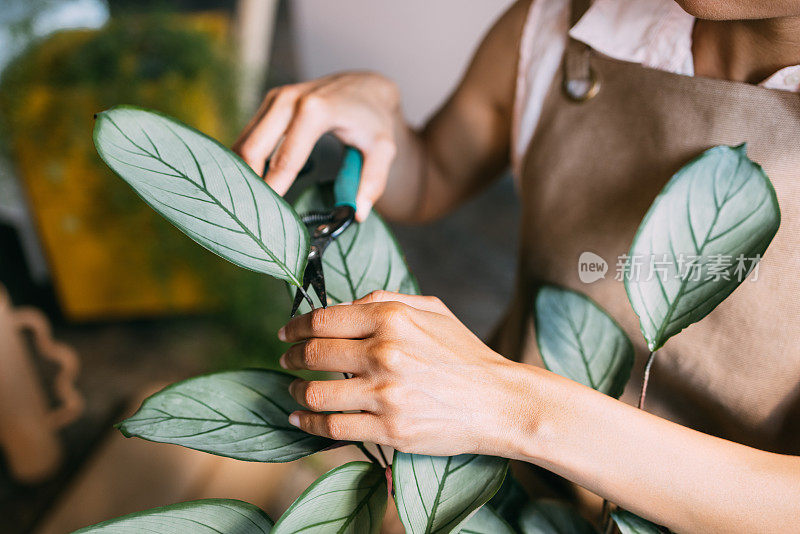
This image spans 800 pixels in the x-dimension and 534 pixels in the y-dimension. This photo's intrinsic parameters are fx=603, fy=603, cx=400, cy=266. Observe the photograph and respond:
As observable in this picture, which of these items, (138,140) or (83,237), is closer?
(138,140)

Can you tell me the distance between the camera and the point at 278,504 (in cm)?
84

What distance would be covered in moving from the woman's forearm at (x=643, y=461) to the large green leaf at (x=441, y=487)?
3 centimetres

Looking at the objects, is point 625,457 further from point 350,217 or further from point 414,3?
point 414,3

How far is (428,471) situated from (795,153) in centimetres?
39

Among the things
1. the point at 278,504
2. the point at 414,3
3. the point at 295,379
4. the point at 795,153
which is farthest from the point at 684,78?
the point at 414,3

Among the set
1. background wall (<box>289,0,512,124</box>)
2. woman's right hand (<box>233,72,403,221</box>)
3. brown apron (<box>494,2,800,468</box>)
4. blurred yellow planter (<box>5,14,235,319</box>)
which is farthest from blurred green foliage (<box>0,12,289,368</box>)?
brown apron (<box>494,2,800,468</box>)

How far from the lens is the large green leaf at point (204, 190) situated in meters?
0.34

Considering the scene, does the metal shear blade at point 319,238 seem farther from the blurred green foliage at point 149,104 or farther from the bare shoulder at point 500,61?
the blurred green foliage at point 149,104

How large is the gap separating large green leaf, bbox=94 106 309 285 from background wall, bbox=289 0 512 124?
7.03 ft

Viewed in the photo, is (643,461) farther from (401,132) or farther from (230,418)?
(401,132)

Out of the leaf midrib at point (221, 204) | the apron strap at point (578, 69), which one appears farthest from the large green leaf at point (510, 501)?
the apron strap at point (578, 69)

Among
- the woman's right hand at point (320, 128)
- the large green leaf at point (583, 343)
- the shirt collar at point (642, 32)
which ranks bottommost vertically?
the large green leaf at point (583, 343)

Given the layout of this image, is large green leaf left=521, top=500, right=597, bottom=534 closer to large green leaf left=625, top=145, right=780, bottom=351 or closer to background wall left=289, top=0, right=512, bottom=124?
large green leaf left=625, top=145, right=780, bottom=351

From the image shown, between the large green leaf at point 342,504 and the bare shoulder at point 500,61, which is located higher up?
the bare shoulder at point 500,61
